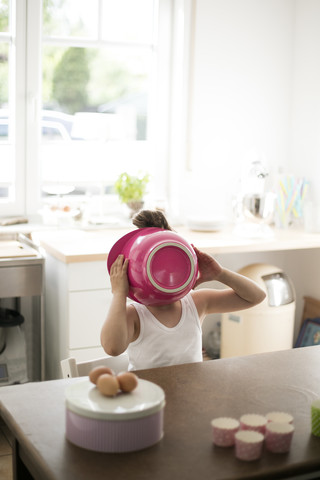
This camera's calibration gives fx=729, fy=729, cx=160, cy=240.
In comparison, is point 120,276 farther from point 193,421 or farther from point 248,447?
point 248,447

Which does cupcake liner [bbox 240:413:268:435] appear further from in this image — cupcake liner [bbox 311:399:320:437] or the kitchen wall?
the kitchen wall

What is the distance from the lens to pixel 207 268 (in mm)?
2070

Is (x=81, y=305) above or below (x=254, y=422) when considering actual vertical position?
below

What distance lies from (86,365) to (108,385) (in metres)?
0.66

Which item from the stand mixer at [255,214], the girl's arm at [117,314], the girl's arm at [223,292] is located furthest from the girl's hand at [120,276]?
the stand mixer at [255,214]

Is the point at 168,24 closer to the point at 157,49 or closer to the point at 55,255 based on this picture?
the point at 157,49

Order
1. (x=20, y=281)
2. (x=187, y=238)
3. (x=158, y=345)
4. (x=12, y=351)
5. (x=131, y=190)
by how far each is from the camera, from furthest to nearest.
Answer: (x=131, y=190), (x=187, y=238), (x=12, y=351), (x=20, y=281), (x=158, y=345)

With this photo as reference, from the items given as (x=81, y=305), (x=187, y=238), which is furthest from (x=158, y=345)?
(x=187, y=238)

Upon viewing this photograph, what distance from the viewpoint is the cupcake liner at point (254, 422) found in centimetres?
135

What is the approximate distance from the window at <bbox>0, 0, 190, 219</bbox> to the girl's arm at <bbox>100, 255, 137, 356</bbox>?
6.44 feet

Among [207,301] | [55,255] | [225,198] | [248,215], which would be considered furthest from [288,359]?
[225,198]

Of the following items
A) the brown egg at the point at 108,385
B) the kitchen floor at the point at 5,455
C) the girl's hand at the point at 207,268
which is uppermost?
the girl's hand at the point at 207,268

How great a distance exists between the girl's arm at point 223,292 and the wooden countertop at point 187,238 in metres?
1.01

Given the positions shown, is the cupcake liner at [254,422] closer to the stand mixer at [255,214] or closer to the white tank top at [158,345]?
the white tank top at [158,345]
